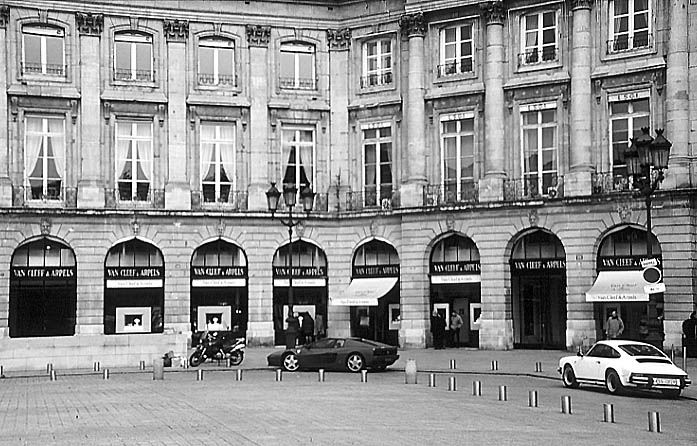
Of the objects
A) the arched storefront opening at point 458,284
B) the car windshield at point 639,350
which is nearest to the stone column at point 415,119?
the arched storefront opening at point 458,284

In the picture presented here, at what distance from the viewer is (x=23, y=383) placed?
36.9 meters

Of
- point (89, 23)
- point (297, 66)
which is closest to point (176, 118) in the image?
point (89, 23)

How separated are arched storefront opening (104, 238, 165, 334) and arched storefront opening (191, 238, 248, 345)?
61.2 inches

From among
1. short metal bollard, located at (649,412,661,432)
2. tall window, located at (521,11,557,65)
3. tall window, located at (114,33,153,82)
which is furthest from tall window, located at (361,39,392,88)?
short metal bollard, located at (649,412,661,432)

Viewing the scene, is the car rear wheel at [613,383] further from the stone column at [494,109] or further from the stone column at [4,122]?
the stone column at [4,122]

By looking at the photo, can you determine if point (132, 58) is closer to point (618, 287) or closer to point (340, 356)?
point (340, 356)

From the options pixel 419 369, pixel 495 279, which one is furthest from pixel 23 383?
pixel 495 279

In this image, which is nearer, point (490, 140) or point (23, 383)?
point (23, 383)

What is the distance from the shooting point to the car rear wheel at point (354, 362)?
131 feet

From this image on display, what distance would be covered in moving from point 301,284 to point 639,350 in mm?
27437

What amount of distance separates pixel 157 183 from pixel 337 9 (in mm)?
11591

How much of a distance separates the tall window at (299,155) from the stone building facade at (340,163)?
0.30ft

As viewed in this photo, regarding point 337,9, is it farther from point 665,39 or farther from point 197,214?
point 665,39

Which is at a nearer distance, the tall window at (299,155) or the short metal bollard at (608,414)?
the short metal bollard at (608,414)
